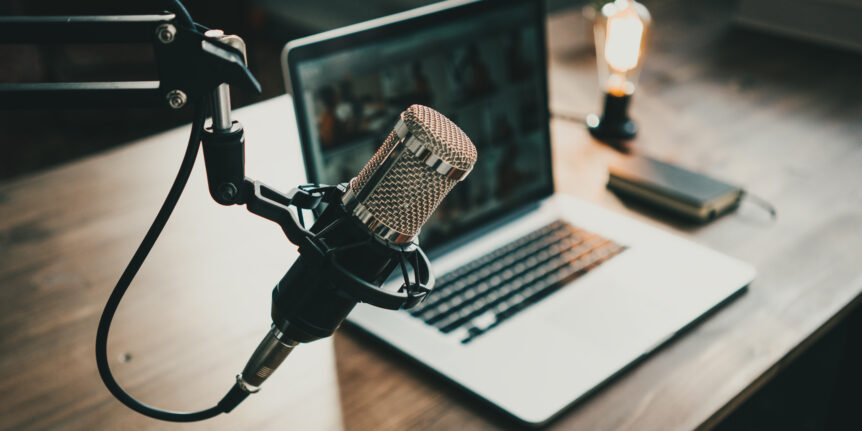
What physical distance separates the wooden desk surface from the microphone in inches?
10.4

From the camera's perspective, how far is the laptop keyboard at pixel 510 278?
2.61 feet

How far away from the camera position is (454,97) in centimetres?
93

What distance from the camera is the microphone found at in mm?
405

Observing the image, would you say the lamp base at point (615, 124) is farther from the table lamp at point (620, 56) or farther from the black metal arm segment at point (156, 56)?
the black metal arm segment at point (156, 56)

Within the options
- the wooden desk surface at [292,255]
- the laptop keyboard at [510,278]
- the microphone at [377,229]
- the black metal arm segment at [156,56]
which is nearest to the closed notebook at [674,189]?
the wooden desk surface at [292,255]

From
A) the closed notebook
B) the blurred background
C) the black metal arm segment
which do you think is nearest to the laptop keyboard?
the closed notebook

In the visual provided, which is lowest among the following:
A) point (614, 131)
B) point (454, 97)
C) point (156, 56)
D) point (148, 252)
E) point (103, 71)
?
point (103, 71)

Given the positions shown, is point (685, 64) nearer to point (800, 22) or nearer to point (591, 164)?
point (800, 22)

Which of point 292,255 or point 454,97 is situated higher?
point 454,97

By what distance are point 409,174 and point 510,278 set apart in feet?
1.57

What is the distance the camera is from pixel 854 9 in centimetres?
156

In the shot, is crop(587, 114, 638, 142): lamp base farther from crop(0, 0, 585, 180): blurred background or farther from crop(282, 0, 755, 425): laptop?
crop(0, 0, 585, 180): blurred background

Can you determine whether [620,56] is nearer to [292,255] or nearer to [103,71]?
Result: [292,255]

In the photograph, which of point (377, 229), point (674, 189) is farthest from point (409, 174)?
point (674, 189)
